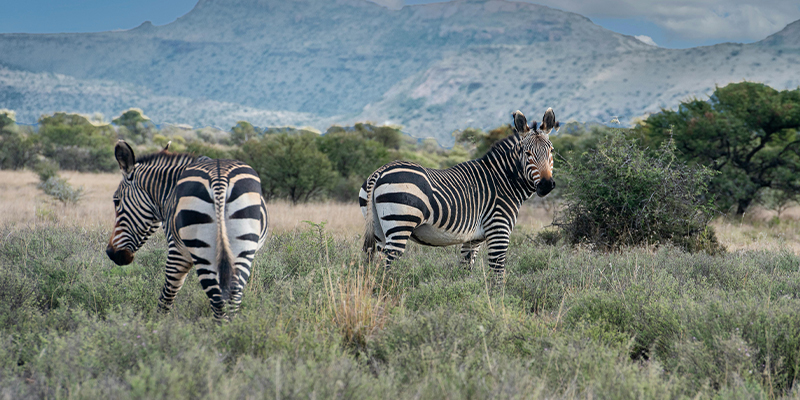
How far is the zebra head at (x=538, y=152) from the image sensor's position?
587 cm

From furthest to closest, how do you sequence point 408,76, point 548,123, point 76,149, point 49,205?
point 408,76
point 76,149
point 49,205
point 548,123

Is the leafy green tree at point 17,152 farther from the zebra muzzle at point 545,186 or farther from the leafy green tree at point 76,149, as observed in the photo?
the zebra muzzle at point 545,186

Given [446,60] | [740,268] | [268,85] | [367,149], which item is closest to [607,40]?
[446,60]

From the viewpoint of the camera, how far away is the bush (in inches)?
343

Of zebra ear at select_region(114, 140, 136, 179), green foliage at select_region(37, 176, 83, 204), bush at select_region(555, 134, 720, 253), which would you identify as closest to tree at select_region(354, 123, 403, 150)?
green foliage at select_region(37, 176, 83, 204)

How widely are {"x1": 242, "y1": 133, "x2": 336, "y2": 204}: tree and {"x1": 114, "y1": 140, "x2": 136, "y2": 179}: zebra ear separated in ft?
46.9

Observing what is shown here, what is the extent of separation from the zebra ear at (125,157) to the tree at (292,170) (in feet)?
46.9

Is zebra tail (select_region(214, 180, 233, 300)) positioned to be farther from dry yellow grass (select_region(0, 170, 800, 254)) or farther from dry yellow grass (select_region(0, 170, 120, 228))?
dry yellow grass (select_region(0, 170, 120, 228))

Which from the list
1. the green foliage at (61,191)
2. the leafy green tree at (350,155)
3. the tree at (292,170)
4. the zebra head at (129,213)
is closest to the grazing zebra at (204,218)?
the zebra head at (129,213)

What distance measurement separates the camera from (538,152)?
233 inches

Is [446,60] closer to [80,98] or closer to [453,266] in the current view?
[80,98]

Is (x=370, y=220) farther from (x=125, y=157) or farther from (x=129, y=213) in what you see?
(x=125, y=157)

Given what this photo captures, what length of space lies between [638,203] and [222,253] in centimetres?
767

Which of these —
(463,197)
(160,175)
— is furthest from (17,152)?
(463,197)
